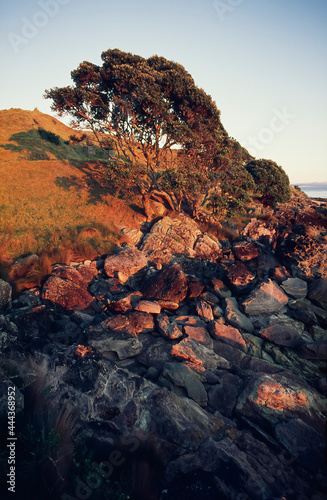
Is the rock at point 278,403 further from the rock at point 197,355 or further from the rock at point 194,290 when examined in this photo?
the rock at point 194,290

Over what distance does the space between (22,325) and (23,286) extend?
7.52 feet

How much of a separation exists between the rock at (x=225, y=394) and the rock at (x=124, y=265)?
6.05 m

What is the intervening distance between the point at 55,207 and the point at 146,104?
30.4ft

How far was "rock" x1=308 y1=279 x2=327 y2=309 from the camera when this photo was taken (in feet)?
33.5

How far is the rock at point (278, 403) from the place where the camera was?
5043 millimetres

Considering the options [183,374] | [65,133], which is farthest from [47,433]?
[65,133]

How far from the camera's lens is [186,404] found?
4.98m

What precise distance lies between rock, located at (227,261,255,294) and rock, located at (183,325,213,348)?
3663mm

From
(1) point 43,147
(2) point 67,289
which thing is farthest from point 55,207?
(1) point 43,147

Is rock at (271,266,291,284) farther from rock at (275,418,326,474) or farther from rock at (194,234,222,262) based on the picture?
rock at (275,418,326,474)

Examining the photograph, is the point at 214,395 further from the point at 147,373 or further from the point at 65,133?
the point at 65,133

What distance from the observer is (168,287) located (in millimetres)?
9875

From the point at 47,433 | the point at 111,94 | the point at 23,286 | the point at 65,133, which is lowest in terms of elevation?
the point at 47,433

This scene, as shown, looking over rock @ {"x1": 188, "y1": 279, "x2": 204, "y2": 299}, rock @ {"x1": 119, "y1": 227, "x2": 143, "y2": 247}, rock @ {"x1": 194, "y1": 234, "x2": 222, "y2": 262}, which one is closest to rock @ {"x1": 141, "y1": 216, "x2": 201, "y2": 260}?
rock @ {"x1": 194, "y1": 234, "x2": 222, "y2": 262}
